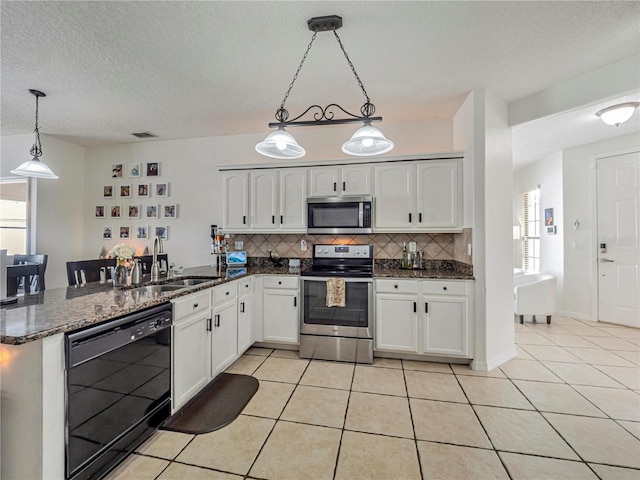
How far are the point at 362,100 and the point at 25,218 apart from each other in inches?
190

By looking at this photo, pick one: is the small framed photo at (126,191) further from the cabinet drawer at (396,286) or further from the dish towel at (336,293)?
the cabinet drawer at (396,286)

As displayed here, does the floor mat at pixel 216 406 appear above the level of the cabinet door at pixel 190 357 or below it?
below

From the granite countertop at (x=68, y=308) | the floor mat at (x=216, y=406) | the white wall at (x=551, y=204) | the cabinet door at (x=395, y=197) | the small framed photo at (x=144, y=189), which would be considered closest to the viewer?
the granite countertop at (x=68, y=308)

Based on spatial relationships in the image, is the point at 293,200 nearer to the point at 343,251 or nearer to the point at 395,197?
the point at 343,251

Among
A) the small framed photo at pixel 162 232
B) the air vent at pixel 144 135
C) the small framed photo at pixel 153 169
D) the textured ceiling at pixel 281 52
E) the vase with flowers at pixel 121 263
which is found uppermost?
the air vent at pixel 144 135

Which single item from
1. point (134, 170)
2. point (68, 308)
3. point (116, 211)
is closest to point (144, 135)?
point (134, 170)

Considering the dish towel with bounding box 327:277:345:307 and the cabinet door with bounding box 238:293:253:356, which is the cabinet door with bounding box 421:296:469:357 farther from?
the cabinet door with bounding box 238:293:253:356

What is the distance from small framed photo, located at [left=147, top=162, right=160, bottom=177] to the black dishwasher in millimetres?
3061

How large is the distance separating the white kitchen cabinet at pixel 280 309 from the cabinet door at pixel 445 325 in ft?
4.40

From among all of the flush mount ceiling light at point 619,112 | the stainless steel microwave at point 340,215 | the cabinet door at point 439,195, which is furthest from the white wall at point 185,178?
the flush mount ceiling light at point 619,112

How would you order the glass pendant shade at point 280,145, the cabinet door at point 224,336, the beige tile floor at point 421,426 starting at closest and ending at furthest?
the beige tile floor at point 421,426, the glass pendant shade at point 280,145, the cabinet door at point 224,336

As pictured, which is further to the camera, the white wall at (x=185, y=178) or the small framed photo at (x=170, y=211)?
the small framed photo at (x=170, y=211)

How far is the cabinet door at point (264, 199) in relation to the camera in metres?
3.47

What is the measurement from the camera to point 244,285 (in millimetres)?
2998
